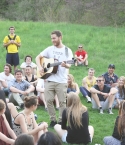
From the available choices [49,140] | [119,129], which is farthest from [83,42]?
[49,140]

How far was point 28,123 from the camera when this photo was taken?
5.38 metres

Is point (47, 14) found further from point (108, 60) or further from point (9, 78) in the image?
point (9, 78)

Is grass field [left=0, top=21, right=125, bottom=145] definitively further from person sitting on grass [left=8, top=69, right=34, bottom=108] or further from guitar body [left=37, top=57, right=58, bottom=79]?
guitar body [left=37, top=57, right=58, bottom=79]

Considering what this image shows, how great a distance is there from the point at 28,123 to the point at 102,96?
309 cm

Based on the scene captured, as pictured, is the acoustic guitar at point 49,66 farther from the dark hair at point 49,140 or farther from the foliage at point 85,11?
the foliage at point 85,11

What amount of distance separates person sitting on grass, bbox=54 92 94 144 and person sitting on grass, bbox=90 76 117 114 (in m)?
2.32

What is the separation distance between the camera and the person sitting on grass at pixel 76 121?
17.8ft

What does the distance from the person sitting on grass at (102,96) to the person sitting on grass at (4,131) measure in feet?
10.7

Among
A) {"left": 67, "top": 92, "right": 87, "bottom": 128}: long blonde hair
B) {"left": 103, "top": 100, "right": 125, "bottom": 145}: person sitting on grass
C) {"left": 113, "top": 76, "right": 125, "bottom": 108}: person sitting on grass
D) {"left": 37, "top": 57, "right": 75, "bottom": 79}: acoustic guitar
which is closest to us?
{"left": 103, "top": 100, "right": 125, "bottom": 145}: person sitting on grass

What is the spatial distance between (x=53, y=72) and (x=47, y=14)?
1620cm

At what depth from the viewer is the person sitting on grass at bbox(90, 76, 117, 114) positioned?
7.89m

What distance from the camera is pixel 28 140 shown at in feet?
11.0

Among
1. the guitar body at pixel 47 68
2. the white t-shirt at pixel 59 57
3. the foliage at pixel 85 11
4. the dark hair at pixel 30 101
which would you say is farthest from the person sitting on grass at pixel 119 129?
the foliage at pixel 85 11

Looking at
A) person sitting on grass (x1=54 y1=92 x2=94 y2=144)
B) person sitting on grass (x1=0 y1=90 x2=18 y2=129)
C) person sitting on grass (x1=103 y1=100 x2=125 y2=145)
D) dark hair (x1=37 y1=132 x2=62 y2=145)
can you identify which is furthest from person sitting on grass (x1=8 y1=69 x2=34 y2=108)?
dark hair (x1=37 y1=132 x2=62 y2=145)
